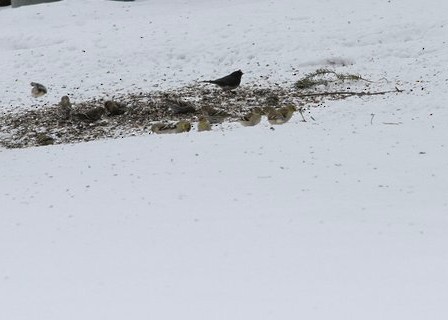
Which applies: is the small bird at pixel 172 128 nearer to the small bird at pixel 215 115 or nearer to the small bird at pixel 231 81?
the small bird at pixel 215 115

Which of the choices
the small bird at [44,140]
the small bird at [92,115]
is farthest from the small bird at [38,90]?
the small bird at [44,140]

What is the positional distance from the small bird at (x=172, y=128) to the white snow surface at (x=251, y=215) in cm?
24

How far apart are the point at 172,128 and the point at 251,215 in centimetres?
336

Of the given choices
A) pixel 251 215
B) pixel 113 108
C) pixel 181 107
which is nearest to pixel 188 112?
pixel 181 107

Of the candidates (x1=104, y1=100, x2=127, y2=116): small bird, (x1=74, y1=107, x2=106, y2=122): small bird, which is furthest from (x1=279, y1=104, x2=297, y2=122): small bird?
(x1=74, y1=107, x2=106, y2=122): small bird

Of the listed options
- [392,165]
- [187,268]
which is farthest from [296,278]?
[392,165]

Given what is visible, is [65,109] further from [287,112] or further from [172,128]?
[287,112]

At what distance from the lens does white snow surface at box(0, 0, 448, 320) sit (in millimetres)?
4066

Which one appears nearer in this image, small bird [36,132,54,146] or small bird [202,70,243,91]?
small bird [36,132,54,146]

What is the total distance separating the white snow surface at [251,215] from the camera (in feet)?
13.3

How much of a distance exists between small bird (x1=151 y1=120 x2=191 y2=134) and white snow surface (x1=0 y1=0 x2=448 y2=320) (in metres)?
0.24

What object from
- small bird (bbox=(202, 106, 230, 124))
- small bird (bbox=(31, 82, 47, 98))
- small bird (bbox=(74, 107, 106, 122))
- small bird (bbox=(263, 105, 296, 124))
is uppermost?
small bird (bbox=(263, 105, 296, 124))

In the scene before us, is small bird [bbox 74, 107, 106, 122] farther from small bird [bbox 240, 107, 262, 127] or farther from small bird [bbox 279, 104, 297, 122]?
small bird [bbox 279, 104, 297, 122]

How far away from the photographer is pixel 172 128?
28.1ft
